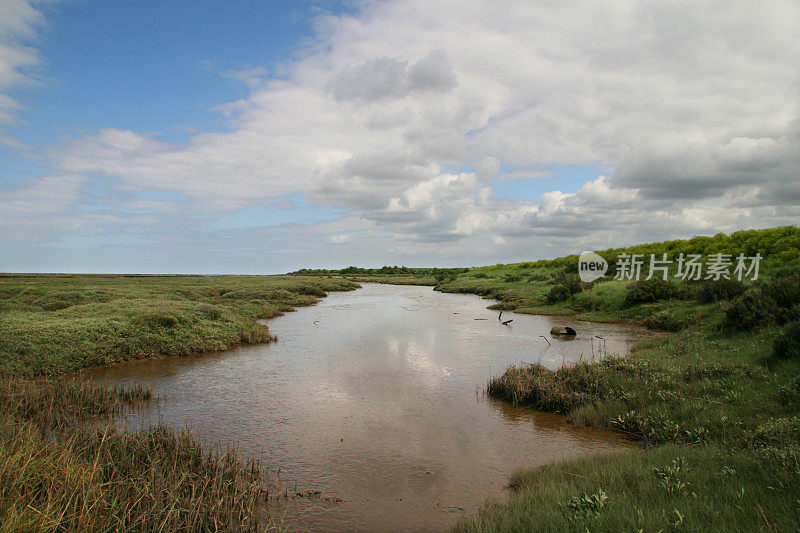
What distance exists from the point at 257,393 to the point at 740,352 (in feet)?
42.6

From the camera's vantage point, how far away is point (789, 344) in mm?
9680

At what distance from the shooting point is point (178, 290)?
3797cm

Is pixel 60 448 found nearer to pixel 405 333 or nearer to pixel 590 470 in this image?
pixel 590 470

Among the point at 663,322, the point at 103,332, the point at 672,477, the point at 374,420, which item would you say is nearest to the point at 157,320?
the point at 103,332

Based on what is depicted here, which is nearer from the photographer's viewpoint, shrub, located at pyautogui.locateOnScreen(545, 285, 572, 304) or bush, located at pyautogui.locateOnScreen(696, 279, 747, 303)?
bush, located at pyautogui.locateOnScreen(696, 279, 747, 303)

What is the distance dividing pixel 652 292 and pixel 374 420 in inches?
906

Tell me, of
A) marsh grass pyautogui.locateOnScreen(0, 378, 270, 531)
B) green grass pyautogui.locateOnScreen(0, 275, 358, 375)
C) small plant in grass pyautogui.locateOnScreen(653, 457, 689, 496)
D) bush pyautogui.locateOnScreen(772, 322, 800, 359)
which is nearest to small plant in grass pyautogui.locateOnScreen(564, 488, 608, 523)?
small plant in grass pyautogui.locateOnScreen(653, 457, 689, 496)

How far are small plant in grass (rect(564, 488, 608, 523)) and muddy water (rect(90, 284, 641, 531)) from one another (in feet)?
5.95

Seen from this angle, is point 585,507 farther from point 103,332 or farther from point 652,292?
point 652,292

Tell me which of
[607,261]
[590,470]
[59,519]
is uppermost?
[607,261]

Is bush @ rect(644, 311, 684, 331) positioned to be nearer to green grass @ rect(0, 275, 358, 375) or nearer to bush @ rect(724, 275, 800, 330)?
bush @ rect(724, 275, 800, 330)

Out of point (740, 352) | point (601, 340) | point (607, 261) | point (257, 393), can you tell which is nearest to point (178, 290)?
point (257, 393)

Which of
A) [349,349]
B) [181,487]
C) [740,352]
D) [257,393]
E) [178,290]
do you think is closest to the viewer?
[181,487]

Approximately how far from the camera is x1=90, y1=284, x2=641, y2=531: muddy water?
6805 mm
